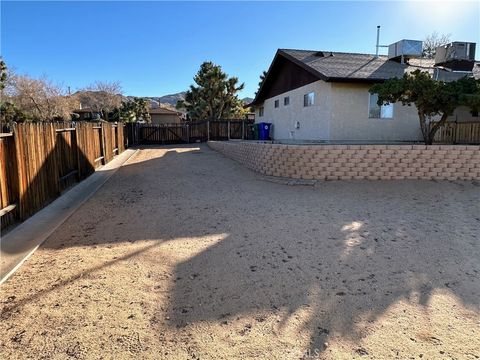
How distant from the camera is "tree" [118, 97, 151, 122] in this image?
40.5 m

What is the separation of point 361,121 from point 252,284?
36.9 ft

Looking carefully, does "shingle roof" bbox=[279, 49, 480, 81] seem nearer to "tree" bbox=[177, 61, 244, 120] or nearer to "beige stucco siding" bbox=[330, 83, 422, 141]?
"beige stucco siding" bbox=[330, 83, 422, 141]

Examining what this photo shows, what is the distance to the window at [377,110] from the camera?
13305 mm

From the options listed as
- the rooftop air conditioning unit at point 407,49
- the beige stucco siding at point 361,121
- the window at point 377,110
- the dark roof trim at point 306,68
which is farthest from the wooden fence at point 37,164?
the rooftop air conditioning unit at point 407,49

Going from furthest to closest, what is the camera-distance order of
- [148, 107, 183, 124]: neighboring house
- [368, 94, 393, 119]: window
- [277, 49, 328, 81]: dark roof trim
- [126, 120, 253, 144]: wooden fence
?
1. [148, 107, 183, 124]: neighboring house
2. [126, 120, 253, 144]: wooden fence
3. [368, 94, 393, 119]: window
4. [277, 49, 328, 81]: dark roof trim

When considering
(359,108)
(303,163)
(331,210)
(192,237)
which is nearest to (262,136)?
(359,108)

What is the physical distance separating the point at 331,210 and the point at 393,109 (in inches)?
350

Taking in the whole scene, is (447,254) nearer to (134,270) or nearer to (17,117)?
(134,270)

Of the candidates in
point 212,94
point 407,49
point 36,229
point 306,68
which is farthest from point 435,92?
point 212,94

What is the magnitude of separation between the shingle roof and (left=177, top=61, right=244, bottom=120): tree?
16149 mm

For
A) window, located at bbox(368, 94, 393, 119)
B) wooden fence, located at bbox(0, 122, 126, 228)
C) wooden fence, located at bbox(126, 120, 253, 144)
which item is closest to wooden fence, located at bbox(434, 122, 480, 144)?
window, located at bbox(368, 94, 393, 119)

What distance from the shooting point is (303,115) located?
1581cm

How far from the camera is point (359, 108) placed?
13234 millimetres

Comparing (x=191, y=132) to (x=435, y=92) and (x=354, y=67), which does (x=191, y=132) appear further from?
(x=435, y=92)
